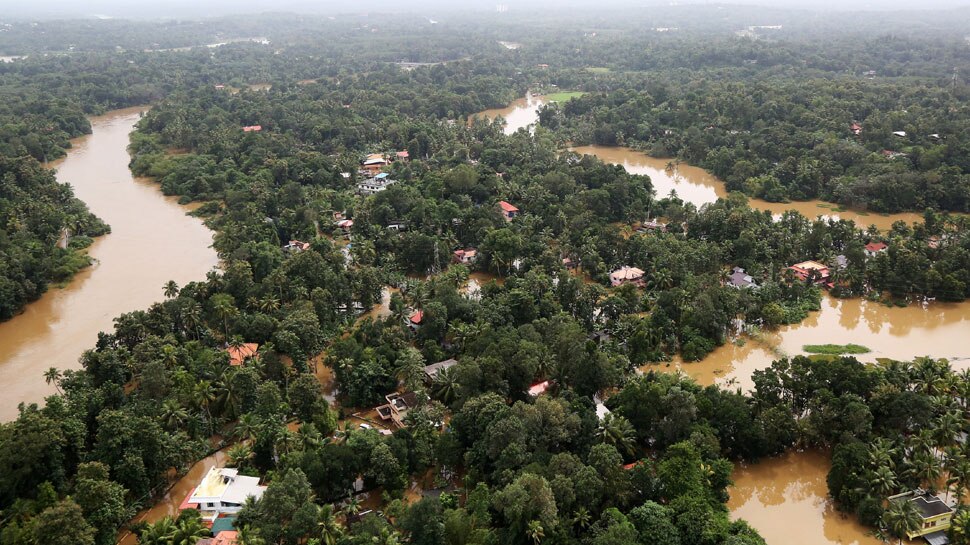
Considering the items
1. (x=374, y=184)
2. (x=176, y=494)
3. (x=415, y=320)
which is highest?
(x=415, y=320)

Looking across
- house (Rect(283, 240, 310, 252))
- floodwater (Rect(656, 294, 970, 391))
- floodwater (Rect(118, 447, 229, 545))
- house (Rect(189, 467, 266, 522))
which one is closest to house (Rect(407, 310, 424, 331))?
floodwater (Rect(118, 447, 229, 545))

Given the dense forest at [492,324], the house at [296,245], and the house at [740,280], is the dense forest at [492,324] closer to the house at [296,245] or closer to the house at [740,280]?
the house at [296,245]

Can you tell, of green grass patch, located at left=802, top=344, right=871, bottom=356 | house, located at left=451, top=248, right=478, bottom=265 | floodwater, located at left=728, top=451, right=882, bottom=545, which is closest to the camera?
floodwater, located at left=728, top=451, right=882, bottom=545

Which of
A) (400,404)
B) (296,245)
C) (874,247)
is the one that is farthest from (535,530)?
(874,247)

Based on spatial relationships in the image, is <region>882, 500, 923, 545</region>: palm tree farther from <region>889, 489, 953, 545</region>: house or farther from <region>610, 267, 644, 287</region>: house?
<region>610, 267, 644, 287</region>: house

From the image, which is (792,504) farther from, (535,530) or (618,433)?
(535,530)

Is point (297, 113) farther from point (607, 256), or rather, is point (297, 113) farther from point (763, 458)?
point (763, 458)

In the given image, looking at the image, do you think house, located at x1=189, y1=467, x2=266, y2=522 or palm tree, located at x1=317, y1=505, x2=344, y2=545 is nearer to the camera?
palm tree, located at x1=317, y1=505, x2=344, y2=545

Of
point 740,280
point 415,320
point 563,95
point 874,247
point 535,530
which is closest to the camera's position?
point 535,530
